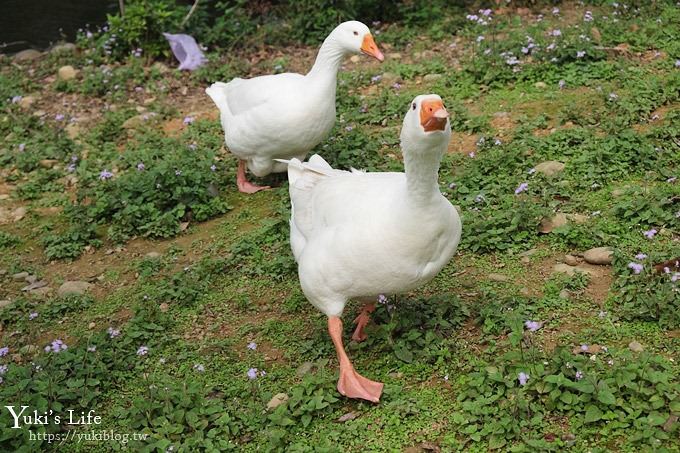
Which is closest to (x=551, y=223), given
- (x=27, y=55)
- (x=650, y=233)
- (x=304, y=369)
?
(x=650, y=233)

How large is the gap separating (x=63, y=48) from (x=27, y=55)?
1.71 feet

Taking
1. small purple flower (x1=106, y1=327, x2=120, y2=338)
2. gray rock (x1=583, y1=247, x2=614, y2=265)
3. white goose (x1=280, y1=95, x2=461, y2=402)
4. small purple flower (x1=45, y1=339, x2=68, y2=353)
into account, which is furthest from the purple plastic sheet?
gray rock (x1=583, y1=247, x2=614, y2=265)

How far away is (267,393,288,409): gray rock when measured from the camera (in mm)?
4034

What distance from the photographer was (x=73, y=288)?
18.2ft

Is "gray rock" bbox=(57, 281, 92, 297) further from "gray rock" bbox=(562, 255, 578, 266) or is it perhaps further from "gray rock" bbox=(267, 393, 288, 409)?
"gray rock" bbox=(562, 255, 578, 266)

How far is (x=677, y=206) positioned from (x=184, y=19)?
20.2 ft

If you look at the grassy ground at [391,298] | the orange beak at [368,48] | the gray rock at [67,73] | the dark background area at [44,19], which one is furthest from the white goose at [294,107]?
the dark background area at [44,19]

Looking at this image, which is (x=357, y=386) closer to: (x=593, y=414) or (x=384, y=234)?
(x=384, y=234)

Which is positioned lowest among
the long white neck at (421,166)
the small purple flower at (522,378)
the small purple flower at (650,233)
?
the small purple flower at (650,233)

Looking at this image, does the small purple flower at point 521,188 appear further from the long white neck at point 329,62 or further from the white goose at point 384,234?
the long white neck at point 329,62

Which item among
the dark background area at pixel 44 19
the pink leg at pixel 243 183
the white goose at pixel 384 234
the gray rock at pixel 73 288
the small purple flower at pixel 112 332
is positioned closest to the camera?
the white goose at pixel 384 234

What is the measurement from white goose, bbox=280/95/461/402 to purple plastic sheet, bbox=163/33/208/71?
501cm

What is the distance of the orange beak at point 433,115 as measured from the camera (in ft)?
11.4

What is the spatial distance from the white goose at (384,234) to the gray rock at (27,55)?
6.63 meters
